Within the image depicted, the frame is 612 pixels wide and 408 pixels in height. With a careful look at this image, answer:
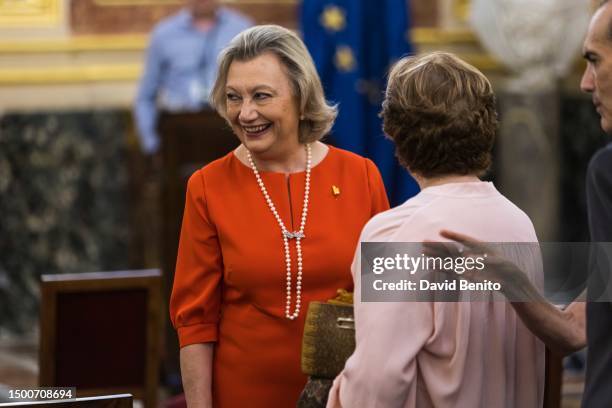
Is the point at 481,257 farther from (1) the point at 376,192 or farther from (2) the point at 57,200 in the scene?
(2) the point at 57,200

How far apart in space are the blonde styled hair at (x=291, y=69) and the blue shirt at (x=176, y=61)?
4516 millimetres

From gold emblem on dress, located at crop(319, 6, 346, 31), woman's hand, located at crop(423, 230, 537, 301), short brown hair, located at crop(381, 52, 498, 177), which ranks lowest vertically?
woman's hand, located at crop(423, 230, 537, 301)

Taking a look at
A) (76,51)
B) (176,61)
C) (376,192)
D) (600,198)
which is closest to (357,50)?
(176,61)

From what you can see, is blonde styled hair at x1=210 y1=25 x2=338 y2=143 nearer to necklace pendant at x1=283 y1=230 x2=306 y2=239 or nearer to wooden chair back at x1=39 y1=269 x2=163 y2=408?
necklace pendant at x1=283 y1=230 x2=306 y2=239

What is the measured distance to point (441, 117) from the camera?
2330mm

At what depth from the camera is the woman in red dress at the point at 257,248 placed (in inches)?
112

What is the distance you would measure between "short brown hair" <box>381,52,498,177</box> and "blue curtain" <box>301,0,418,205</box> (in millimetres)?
5121

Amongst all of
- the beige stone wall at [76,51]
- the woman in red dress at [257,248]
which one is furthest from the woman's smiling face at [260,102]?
the beige stone wall at [76,51]

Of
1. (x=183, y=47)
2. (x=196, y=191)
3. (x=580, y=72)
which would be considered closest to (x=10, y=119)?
(x=183, y=47)

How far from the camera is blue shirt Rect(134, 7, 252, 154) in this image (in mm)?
7496

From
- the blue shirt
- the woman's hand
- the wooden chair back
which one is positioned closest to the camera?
A: the woman's hand

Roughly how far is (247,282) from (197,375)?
25cm

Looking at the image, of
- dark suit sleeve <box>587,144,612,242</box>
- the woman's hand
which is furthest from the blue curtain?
the woman's hand

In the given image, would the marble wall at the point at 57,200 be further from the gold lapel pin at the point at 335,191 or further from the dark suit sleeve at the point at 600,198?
the dark suit sleeve at the point at 600,198
